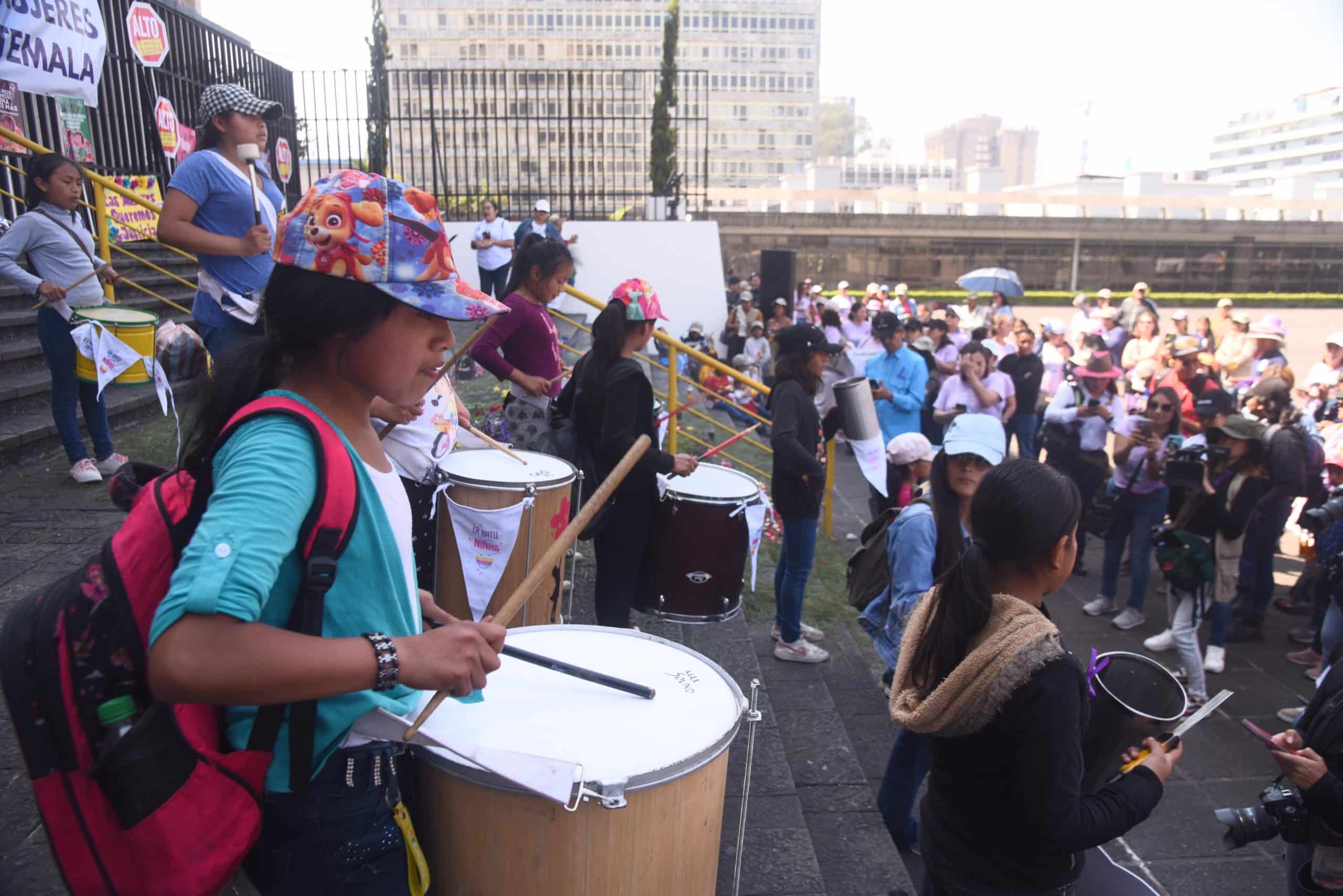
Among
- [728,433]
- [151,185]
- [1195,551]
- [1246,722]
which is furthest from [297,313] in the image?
[151,185]

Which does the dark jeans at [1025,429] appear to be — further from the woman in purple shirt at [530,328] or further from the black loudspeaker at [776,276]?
the black loudspeaker at [776,276]

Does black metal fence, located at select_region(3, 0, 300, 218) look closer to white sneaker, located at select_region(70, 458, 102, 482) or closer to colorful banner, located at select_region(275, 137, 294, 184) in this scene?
colorful banner, located at select_region(275, 137, 294, 184)

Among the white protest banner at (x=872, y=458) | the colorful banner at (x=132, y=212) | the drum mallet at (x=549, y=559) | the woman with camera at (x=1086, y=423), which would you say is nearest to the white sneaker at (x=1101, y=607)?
the woman with camera at (x=1086, y=423)

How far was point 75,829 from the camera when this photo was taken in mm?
1200

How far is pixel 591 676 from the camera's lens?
75.1 inches

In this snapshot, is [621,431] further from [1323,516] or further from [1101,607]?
[1101,607]

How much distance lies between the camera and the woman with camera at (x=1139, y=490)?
237 inches

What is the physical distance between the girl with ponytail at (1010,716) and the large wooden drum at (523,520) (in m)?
1.77

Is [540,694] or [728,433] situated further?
[728,433]

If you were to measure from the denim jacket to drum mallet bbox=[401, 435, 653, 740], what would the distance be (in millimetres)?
1823

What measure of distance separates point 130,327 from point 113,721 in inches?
148

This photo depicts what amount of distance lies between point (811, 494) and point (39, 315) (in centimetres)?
455

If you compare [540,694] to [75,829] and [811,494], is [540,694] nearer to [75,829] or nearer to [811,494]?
[75,829]

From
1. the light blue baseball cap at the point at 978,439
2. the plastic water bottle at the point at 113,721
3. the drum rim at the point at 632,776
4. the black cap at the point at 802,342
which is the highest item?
the black cap at the point at 802,342
